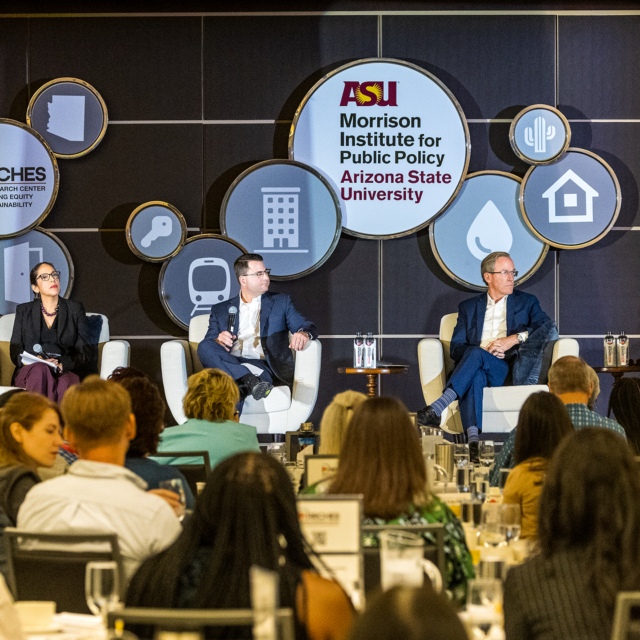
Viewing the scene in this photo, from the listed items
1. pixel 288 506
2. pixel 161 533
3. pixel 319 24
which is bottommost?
pixel 161 533

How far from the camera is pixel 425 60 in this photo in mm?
6676

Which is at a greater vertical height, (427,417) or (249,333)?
(249,333)

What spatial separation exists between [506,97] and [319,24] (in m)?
1.55

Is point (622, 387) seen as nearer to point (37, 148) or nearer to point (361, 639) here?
point (361, 639)

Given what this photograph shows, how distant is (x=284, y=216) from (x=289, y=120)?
0.77 m

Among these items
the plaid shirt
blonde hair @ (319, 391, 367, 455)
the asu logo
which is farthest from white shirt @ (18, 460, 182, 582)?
the asu logo

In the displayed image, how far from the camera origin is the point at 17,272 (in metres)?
6.62

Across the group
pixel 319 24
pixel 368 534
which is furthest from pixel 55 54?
pixel 368 534

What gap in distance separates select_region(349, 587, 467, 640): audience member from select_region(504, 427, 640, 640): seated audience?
27.7 inches

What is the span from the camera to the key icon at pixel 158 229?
6.59m

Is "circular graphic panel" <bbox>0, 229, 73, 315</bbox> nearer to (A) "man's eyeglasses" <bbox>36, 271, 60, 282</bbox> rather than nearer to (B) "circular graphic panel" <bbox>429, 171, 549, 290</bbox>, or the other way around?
(A) "man's eyeglasses" <bbox>36, 271, 60, 282</bbox>

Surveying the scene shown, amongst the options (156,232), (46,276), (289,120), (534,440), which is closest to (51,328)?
(46,276)

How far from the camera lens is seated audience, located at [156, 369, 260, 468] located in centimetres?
336

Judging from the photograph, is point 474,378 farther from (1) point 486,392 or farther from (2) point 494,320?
(2) point 494,320
